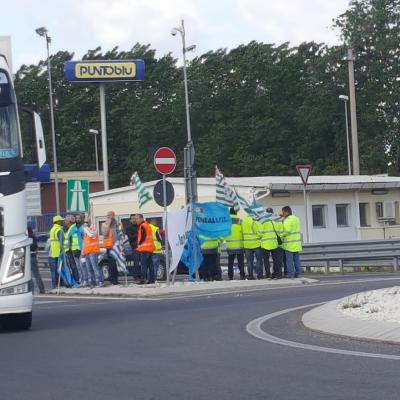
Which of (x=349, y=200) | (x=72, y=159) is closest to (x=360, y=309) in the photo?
(x=349, y=200)

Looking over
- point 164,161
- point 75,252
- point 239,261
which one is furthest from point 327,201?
point 164,161

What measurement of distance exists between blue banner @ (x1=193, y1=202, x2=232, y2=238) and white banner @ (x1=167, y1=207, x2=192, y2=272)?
1.83 feet

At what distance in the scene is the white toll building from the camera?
A: 3850 cm

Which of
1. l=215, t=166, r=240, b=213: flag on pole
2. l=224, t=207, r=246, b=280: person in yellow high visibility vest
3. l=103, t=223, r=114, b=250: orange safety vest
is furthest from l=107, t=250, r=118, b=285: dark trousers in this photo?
l=215, t=166, r=240, b=213: flag on pole

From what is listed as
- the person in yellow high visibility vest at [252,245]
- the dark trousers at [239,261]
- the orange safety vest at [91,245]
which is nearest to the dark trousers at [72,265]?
the orange safety vest at [91,245]

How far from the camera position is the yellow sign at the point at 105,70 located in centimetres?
6021

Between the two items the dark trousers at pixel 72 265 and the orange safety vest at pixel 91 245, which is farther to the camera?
the dark trousers at pixel 72 265

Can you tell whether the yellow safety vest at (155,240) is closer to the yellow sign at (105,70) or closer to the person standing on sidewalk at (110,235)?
the person standing on sidewalk at (110,235)

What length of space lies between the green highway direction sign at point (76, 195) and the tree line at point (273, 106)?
164ft

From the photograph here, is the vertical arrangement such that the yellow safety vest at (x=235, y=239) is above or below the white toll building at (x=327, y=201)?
below

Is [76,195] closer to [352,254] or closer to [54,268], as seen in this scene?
[54,268]

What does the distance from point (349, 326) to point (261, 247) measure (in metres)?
11.9

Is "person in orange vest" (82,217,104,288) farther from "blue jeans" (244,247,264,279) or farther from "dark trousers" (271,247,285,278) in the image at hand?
"dark trousers" (271,247,285,278)

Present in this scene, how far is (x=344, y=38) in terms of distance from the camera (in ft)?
268
